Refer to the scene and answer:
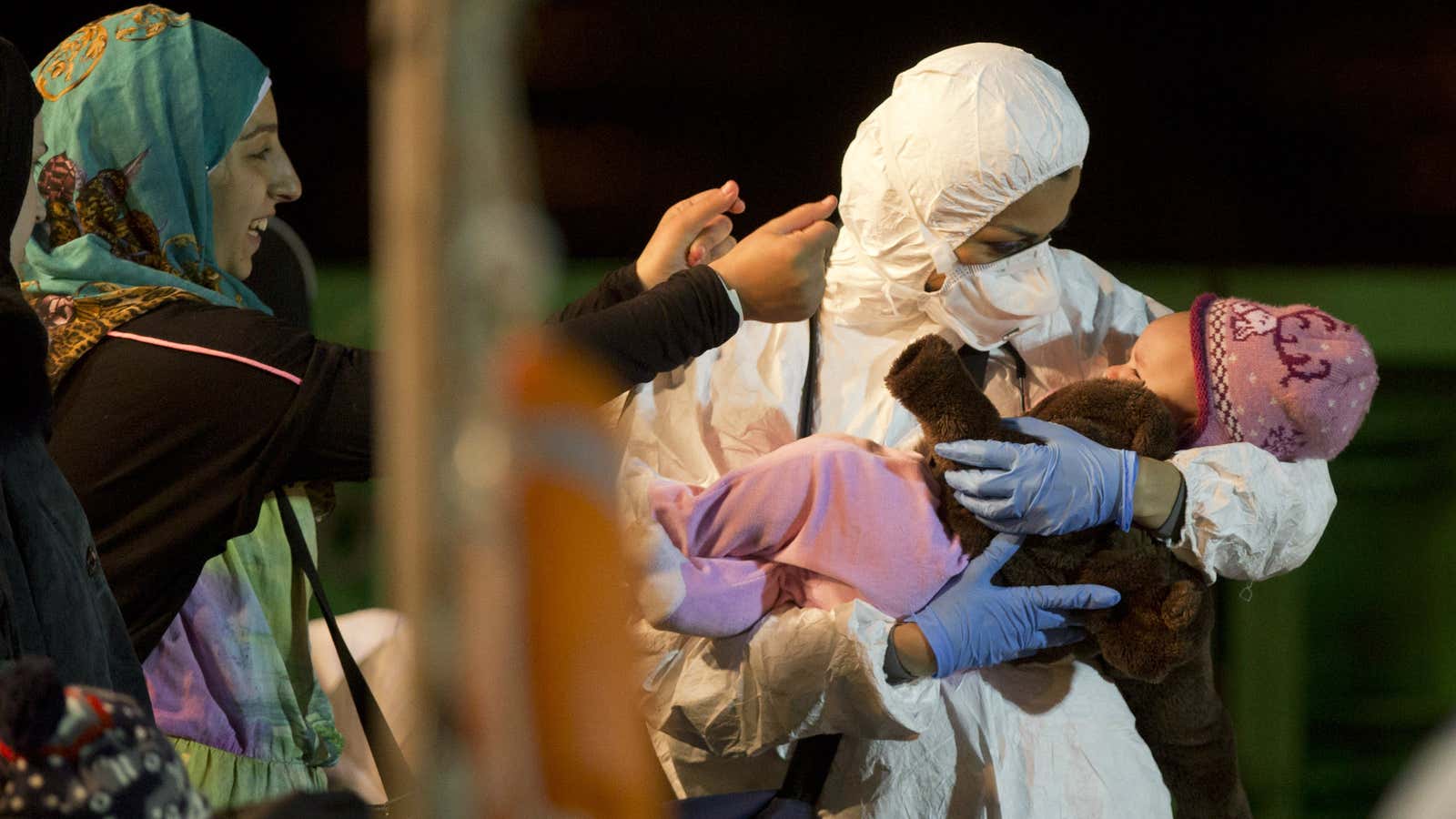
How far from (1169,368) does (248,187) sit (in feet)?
3.23

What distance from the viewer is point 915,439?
1.67 m

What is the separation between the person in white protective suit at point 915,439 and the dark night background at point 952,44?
940 mm

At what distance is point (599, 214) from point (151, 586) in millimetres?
1450

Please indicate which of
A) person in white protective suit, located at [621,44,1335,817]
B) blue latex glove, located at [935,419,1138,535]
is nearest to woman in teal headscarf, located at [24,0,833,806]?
person in white protective suit, located at [621,44,1335,817]

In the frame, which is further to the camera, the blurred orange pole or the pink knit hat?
the pink knit hat

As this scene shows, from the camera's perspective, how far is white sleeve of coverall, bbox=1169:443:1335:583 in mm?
1535

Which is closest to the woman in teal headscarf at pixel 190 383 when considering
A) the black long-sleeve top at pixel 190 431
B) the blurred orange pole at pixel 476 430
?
the black long-sleeve top at pixel 190 431

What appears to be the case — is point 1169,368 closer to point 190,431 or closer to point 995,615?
point 995,615

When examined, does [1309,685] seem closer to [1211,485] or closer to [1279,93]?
[1279,93]

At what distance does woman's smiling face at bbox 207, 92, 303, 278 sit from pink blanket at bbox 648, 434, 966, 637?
0.53m

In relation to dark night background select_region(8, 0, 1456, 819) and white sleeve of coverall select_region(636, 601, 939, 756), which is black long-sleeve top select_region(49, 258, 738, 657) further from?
dark night background select_region(8, 0, 1456, 819)

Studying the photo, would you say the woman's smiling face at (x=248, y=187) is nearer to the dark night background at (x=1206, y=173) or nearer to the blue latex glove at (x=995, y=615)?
the blue latex glove at (x=995, y=615)

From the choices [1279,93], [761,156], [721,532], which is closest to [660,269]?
[721,532]

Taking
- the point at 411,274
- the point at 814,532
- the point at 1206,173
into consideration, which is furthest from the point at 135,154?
the point at 1206,173
